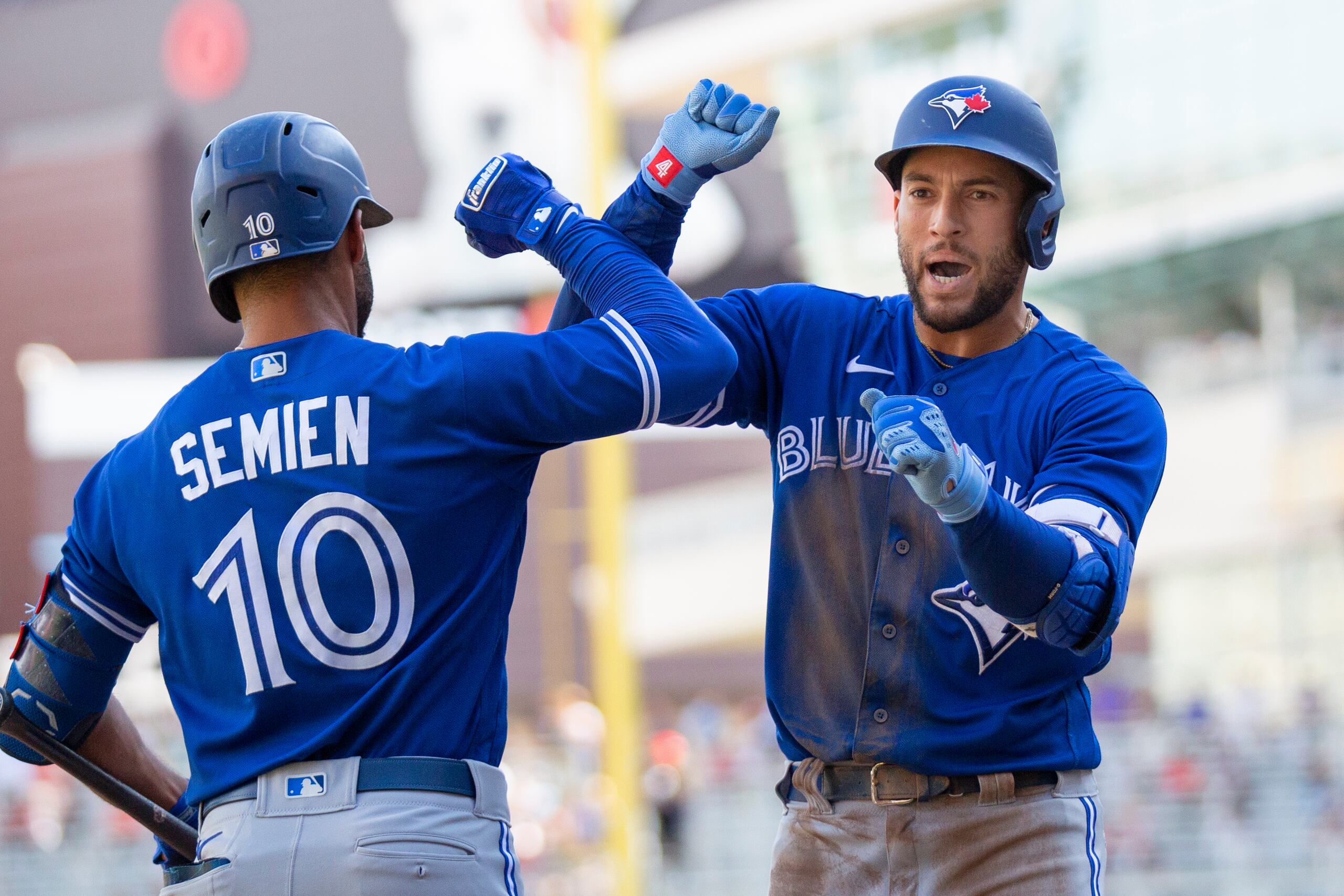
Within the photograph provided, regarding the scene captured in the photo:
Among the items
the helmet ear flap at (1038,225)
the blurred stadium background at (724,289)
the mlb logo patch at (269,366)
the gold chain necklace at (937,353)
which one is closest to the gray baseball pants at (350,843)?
the mlb logo patch at (269,366)

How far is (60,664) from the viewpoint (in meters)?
3.17

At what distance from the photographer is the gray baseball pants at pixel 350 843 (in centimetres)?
265

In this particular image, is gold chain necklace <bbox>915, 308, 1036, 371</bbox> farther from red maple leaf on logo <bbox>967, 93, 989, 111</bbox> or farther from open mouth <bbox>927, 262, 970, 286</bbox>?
red maple leaf on logo <bbox>967, 93, 989, 111</bbox>

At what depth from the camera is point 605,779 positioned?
13234 mm

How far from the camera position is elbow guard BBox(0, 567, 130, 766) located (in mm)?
3156

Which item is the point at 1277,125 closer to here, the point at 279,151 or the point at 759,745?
the point at 759,745

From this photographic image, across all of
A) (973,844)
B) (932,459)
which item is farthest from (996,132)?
(973,844)

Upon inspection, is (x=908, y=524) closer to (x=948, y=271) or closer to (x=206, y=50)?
(x=948, y=271)

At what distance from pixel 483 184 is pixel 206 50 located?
34.3 meters

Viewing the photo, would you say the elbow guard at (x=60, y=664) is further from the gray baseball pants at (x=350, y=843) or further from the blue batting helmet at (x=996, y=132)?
the blue batting helmet at (x=996, y=132)

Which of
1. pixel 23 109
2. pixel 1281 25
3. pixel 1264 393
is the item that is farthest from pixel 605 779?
pixel 23 109

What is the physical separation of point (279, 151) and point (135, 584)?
88cm

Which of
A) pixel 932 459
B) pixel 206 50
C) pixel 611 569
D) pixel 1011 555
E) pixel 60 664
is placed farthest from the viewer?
pixel 206 50

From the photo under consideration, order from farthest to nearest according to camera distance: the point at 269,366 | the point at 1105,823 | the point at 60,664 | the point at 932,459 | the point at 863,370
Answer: the point at 1105,823, the point at 863,370, the point at 60,664, the point at 269,366, the point at 932,459
